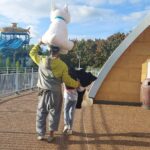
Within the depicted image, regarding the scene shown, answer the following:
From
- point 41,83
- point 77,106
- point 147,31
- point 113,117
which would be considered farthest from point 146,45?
point 41,83

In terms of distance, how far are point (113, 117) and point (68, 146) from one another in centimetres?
409

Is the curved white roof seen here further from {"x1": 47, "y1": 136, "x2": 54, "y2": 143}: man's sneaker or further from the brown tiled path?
{"x1": 47, "y1": 136, "x2": 54, "y2": 143}: man's sneaker

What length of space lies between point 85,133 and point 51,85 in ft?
5.12

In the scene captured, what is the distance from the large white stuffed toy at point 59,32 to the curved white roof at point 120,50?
6624mm

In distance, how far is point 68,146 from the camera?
657 centimetres

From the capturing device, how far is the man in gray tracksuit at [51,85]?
21.9 ft

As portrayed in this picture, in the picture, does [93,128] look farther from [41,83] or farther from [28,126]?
[41,83]

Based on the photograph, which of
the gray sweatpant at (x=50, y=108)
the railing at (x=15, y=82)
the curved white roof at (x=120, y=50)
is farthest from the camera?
the railing at (x=15, y=82)

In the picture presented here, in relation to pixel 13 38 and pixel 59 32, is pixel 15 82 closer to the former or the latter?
pixel 59 32

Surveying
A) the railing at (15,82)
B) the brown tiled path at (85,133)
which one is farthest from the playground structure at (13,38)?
the brown tiled path at (85,133)

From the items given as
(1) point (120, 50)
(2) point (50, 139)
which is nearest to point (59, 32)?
(2) point (50, 139)

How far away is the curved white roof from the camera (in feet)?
44.2

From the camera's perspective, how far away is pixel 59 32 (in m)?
6.84

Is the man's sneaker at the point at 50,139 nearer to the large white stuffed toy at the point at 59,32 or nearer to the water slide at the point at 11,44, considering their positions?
the large white stuffed toy at the point at 59,32
